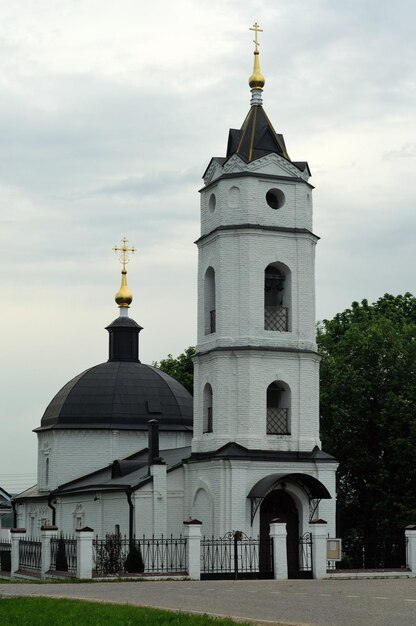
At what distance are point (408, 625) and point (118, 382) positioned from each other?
29174 millimetres

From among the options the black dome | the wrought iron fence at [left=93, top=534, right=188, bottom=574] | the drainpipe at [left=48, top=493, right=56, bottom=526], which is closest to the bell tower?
the wrought iron fence at [left=93, top=534, right=188, bottom=574]

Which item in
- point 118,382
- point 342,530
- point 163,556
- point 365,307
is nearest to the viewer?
point 163,556

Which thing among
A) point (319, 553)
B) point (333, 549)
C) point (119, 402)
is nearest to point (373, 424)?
point (333, 549)

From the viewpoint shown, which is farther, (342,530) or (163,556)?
(342,530)

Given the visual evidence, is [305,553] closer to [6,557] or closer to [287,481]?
[287,481]

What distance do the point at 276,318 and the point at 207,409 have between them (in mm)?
3201

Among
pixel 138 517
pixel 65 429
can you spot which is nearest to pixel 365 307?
pixel 65 429

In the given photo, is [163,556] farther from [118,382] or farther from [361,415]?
[118,382]

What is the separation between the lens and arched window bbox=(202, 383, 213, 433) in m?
32.2

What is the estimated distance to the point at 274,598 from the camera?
61.7 ft

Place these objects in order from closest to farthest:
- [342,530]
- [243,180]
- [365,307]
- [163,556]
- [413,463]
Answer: [163,556] → [243,180] → [413,463] → [342,530] → [365,307]

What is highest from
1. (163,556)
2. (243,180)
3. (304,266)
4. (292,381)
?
(243,180)

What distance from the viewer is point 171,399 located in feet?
141

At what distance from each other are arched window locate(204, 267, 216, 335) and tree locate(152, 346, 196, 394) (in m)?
18.7
